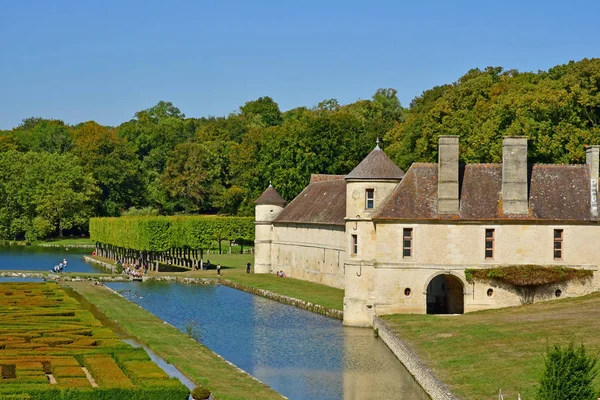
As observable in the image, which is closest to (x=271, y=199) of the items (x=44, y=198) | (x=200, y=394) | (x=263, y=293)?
(x=263, y=293)

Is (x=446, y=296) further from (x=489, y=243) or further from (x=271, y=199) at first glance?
(x=271, y=199)

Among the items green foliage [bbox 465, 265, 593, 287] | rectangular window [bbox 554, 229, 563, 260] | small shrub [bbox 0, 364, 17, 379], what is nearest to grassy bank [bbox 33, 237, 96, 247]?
green foliage [bbox 465, 265, 593, 287]

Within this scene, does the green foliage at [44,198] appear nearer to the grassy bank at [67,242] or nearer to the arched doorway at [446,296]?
the grassy bank at [67,242]

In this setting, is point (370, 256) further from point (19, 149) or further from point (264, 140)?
point (19, 149)

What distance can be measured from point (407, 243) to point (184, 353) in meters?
12.1

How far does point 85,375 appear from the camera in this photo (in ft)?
105

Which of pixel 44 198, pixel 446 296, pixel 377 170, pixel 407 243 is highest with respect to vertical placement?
pixel 377 170

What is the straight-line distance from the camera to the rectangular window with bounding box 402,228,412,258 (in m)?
45.9

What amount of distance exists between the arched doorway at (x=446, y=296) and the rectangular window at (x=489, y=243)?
244 centimetres

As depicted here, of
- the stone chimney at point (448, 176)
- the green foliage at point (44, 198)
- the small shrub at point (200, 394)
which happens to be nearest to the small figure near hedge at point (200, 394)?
the small shrub at point (200, 394)

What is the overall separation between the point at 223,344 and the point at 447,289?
12812mm

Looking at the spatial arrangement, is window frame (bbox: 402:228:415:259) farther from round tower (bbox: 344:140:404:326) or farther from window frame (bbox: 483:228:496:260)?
window frame (bbox: 483:228:496:260)

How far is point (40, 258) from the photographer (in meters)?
99.9

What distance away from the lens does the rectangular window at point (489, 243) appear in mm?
46156
